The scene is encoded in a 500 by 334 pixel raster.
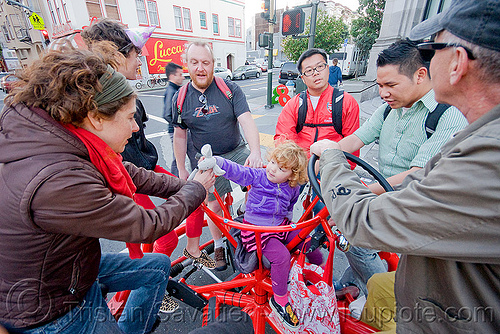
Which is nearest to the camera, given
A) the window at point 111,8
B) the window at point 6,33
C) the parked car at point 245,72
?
the window at point 111,8

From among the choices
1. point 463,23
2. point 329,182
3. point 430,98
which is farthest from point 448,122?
point 329,182

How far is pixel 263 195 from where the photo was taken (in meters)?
1.91

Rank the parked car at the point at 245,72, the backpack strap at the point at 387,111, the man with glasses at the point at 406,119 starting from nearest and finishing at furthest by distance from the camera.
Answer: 1. the man with glasses at the point at 406,119
2. the backpack strap at the point at 387,111
3. the parked car at the point at 245,72

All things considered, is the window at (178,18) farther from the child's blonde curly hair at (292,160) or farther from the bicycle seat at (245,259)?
the bicycle seat at (245,259)

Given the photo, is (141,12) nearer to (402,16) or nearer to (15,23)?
(15,23)

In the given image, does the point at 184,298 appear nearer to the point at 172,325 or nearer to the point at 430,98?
the point at 172,325

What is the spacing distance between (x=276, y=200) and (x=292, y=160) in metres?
0.34

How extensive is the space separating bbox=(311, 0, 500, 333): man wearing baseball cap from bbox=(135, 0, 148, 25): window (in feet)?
84.4

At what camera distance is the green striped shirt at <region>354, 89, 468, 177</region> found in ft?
5.42

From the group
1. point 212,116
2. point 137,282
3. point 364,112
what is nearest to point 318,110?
point 212,116

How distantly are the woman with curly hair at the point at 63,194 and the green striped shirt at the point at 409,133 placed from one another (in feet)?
5.54

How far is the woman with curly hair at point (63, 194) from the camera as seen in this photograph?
3.11ft

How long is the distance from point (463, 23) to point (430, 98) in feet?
3.71

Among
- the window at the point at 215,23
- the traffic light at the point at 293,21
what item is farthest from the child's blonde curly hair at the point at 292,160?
the window at the point at 215,23
